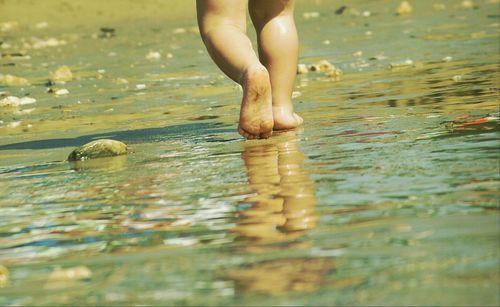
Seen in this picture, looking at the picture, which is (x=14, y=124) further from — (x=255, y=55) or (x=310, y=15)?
(x=310, y=15)

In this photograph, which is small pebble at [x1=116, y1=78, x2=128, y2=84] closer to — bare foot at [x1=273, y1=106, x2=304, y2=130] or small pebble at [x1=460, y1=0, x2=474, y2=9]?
bare foot at [x1=273, y1=106, x2=304, y2=130]

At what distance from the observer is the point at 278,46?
14.0 ft

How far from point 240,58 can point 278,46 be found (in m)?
0.41

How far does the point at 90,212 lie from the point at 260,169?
1.95 ft

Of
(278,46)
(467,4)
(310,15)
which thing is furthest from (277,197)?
(310,15)

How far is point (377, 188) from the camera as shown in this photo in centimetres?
254

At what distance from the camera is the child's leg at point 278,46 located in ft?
13.9

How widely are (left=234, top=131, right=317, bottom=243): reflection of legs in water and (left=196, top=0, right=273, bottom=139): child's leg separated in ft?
0.61

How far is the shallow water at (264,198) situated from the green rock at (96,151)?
0.18 ft

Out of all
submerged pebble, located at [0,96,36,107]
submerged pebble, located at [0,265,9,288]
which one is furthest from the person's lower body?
submerged pebble, located at [0,96,36,107]

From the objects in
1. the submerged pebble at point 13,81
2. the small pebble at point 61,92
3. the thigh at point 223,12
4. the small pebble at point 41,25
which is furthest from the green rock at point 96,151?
the small pebble at point 41,25

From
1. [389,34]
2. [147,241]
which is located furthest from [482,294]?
[389,34]

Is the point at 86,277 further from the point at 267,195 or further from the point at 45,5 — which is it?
the point at 45,5

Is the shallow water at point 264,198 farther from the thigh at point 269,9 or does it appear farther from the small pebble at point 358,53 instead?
the small pebble at point 358,53
